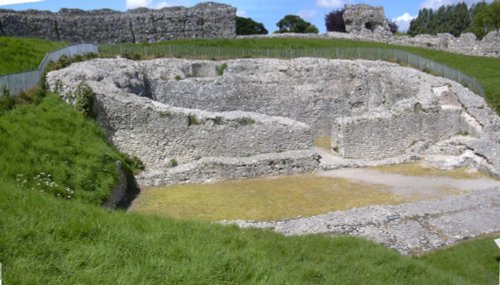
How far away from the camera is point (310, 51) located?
103 ft

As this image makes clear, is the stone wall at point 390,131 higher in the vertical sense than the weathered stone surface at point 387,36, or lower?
lower

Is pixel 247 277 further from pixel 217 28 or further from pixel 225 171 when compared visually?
pixel 217 28

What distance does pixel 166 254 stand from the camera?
755cm

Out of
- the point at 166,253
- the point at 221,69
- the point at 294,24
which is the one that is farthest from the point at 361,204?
the point at 294,24

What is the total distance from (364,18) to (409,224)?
3362 centimetres

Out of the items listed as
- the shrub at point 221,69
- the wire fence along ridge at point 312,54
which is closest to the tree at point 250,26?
the wire fence along ridge at point 312,54

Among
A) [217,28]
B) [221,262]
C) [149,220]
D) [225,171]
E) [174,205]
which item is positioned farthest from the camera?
[217,28]

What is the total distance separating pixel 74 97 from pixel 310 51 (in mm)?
17137

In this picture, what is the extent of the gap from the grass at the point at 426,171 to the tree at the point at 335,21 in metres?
41.9

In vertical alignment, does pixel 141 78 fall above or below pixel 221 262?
above

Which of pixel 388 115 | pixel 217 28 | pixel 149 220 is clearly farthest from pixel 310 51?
pixel 149 220

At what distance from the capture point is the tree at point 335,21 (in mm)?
59375

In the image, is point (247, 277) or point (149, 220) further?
point (149, 220)

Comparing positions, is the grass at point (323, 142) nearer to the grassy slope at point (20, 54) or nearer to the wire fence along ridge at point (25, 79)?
the wire fence along ridge at point (25, 79)
